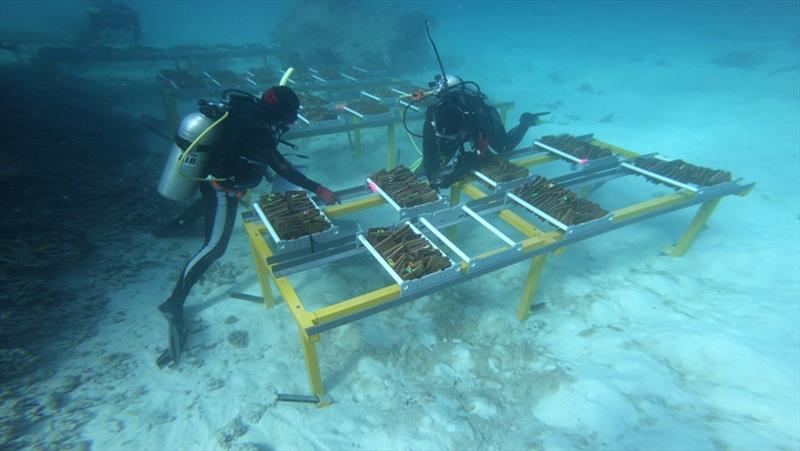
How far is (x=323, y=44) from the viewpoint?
2266 cm

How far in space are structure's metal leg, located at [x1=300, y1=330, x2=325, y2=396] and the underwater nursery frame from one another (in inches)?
0.5

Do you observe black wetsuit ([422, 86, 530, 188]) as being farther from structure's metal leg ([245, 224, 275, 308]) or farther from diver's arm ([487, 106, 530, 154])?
structure's metal leg ([245, 224, 275, 308])

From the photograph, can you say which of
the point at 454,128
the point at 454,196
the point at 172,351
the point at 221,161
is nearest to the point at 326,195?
the point at 221,161

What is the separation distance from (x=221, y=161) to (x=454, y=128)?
3.34 m

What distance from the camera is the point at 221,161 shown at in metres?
4.52

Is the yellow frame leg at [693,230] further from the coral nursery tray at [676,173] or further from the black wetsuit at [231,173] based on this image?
the black wetsuit at [231,173]

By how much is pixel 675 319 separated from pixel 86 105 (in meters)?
17.1

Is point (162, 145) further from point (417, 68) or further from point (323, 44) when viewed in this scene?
point (417, 68)

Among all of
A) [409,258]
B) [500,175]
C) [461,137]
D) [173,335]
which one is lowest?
[173,335]

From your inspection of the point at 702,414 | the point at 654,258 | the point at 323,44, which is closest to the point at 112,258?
the point at 702,414

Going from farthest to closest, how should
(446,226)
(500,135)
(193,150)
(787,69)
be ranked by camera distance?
1. (787,69)
2. (500,135)
3. (446,226)
4. (193,150)

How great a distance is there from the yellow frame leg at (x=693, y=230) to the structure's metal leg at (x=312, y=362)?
6687 mm

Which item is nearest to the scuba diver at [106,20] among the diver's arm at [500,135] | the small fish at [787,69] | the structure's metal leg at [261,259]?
the structure's metal leg at [261,259]

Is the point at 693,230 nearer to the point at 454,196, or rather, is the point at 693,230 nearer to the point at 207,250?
the point at 454,196
